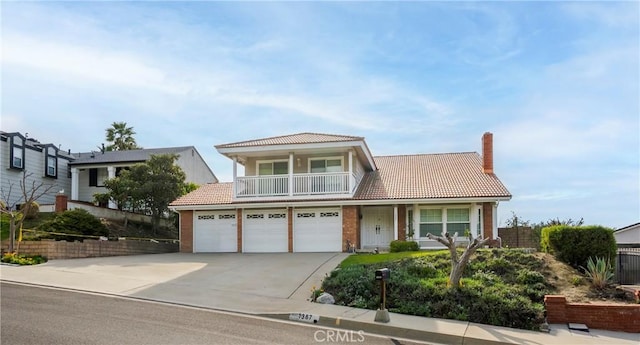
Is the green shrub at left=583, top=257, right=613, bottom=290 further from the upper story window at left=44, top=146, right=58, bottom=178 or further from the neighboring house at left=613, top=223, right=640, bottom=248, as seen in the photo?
the upper story window at left=44, top=146, right=58, bottom=178

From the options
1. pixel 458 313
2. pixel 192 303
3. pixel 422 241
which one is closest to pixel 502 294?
pixel 458 313

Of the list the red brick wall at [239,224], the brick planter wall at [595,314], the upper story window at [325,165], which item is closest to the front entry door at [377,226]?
the upper story window at [325,165]

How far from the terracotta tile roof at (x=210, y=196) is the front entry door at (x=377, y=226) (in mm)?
6608

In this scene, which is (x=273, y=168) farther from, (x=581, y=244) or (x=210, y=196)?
(x=581, y=244)

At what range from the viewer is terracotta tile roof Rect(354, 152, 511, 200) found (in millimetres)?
23119

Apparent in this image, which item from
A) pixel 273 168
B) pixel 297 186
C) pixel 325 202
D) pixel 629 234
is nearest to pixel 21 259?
pixel 297 186

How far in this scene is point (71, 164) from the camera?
37.3 meters

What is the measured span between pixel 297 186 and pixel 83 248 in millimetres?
9665

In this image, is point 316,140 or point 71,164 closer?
point 316,140

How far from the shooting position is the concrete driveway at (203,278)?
12883mm

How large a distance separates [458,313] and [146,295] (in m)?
7.58

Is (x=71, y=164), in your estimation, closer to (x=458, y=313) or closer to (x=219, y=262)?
(x=219, y=262)

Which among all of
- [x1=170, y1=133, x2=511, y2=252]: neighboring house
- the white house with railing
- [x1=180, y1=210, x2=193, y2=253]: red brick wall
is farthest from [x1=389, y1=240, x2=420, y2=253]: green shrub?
[x1=180, y1=210, x2=193, y2=253]: red brick wall

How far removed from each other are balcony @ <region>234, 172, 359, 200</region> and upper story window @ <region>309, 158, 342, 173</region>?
4.20 ft
